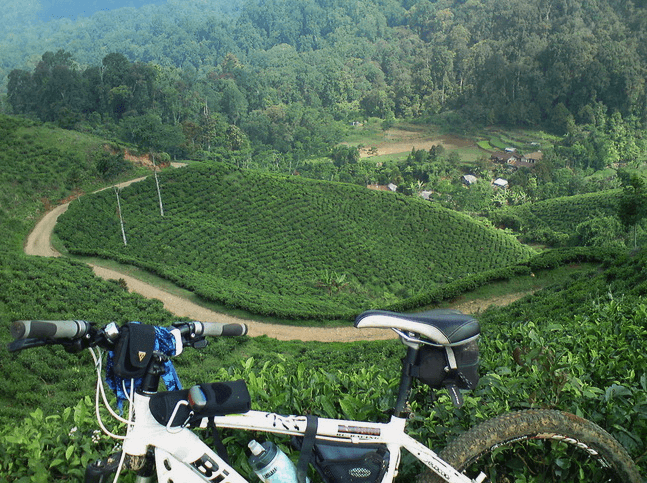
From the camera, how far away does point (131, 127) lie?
56531 millimetres

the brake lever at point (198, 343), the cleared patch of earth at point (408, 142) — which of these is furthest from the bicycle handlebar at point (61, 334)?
the cleared patch of earth at point (408, 142)

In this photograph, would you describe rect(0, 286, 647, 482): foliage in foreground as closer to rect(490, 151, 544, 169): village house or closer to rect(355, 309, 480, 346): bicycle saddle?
rect(355, 309, 480, 346): bicycle saddle

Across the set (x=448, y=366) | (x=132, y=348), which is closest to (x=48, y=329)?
(x=132, y=348)

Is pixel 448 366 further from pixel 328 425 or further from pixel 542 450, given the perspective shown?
pixel 542 450

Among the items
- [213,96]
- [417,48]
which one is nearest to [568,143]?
[213,96]

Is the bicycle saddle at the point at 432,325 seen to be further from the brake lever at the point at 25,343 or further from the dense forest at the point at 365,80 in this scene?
the dense forest at the point at 365,80

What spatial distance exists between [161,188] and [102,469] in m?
32.2

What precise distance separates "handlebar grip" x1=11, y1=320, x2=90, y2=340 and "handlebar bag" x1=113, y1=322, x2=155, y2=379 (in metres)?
0.15

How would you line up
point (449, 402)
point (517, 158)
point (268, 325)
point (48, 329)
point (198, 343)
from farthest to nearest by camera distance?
1. point (517, 158)
2. point (268, 325)
3. point (449, 402)
4. point (198, 343)
5. point (48, 329)

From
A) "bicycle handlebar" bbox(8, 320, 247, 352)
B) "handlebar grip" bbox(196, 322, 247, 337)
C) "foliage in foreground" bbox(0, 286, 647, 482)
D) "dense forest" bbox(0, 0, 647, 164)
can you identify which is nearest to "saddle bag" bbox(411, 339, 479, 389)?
"foliage in foreground" bbox(0, 286, 647, 482)

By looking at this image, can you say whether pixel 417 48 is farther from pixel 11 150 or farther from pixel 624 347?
pixel 624 347

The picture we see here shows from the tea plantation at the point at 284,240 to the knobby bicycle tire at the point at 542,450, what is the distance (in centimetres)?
1662

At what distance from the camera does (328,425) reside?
97.6 inches

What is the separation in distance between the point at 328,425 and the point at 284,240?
93.7 feet
